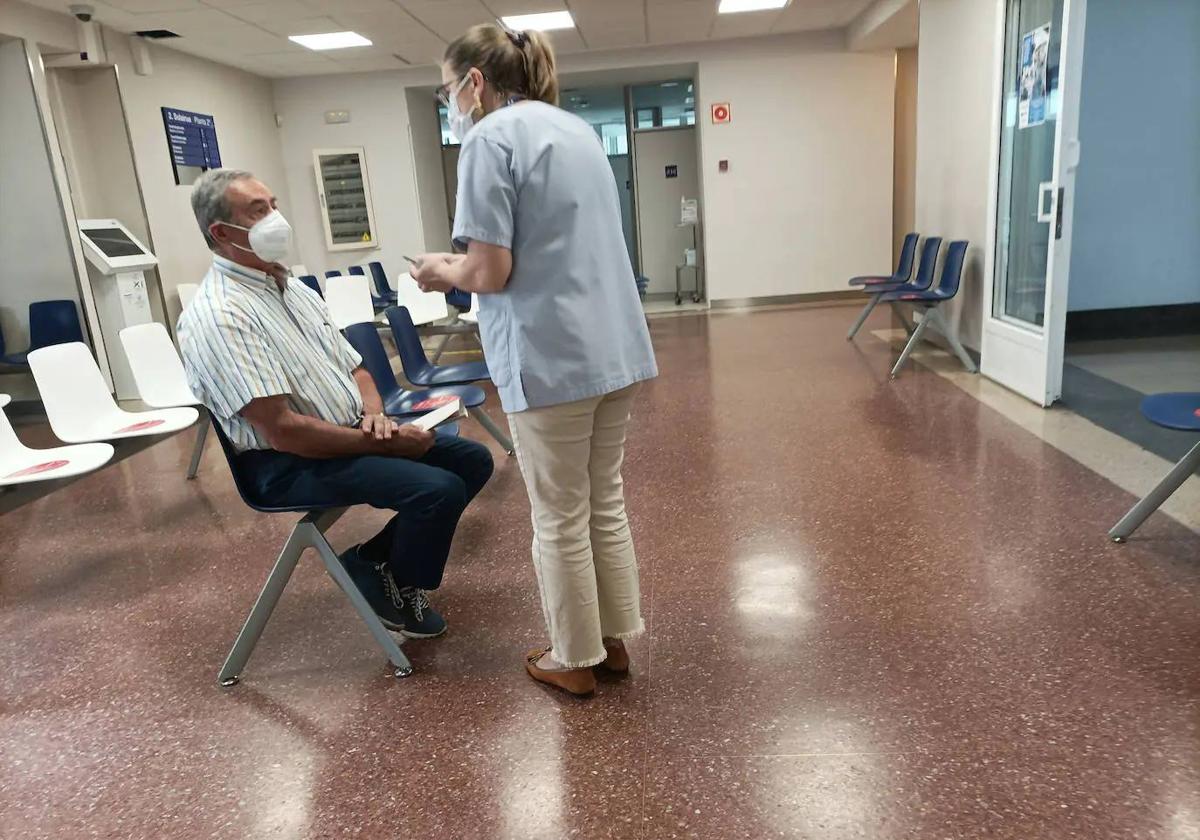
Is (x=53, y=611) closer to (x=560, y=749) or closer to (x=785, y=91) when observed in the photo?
(x=560, y=749)

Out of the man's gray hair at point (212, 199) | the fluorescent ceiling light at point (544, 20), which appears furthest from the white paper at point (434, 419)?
the fluorescent ceiling light at point (544, 20)

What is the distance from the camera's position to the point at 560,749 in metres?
1.83

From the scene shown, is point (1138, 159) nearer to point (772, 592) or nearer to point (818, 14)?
point (818, 14)

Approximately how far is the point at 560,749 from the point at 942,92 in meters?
5.51

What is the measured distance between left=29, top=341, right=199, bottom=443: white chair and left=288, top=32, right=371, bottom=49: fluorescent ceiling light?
4554 millimetres

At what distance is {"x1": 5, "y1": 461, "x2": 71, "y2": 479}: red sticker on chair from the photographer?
2.89 metres

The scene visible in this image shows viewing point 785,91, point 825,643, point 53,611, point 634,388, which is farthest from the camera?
point 785,91

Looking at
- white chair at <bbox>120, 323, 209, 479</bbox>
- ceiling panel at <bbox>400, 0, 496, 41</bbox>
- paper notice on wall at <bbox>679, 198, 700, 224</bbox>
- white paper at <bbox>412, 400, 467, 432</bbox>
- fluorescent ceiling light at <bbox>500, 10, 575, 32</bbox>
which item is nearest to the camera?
white paper at <bbox>412, 400, 467, 432</bbox>

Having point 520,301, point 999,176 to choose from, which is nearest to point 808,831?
point 520,301

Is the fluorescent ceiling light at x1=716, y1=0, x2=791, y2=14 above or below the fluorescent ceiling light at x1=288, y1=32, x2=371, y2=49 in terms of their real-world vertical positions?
below

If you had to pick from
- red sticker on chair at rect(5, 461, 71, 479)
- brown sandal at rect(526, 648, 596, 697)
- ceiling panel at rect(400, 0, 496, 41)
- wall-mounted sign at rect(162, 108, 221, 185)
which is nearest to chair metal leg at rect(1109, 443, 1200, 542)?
brown sandal at rect(526, 648, 596, 697)

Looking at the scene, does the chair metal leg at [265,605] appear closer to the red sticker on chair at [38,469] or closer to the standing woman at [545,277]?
the standing woman at [545,277]

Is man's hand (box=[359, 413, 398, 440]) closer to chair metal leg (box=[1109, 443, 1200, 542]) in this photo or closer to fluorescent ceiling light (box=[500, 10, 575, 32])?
chair metal leg (box=[1109, 443, 1200, 542])

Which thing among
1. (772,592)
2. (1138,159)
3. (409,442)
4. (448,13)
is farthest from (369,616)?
(1138,159)
